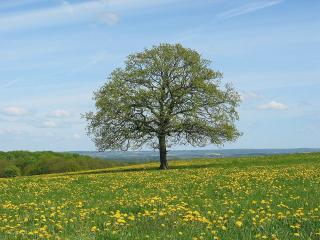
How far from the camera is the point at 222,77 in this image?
46250 millimetres

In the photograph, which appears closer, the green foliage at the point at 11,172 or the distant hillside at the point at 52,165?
the distant hillside at the point at 52,165

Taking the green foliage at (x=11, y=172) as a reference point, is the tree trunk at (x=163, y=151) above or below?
above

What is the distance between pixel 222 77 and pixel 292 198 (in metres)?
33.3

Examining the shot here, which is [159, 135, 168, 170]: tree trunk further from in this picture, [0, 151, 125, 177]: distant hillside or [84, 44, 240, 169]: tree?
[0, 151, 125, 177]: distant hillside

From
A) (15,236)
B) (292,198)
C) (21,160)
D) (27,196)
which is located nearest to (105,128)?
(27,196)

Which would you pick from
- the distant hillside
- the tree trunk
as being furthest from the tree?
the distant hillside

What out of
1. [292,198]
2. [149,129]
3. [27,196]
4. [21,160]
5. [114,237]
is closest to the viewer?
[114,237]

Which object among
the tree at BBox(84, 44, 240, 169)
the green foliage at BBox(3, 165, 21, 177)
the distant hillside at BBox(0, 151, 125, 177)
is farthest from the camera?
the green foliage at BBox(3, 165, 21, 177)

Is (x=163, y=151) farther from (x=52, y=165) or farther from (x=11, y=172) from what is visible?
(x=11, y=172)

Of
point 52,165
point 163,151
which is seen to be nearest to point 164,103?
point 163,151

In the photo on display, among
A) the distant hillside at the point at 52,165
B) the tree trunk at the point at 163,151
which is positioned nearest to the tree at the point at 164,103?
the tree trunk at the point at 163,151

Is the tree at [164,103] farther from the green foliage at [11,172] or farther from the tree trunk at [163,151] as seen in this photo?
the green foliage at [11,172]

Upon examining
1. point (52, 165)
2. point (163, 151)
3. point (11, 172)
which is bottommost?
point (11, 172)

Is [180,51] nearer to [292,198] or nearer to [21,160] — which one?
[292,198]
